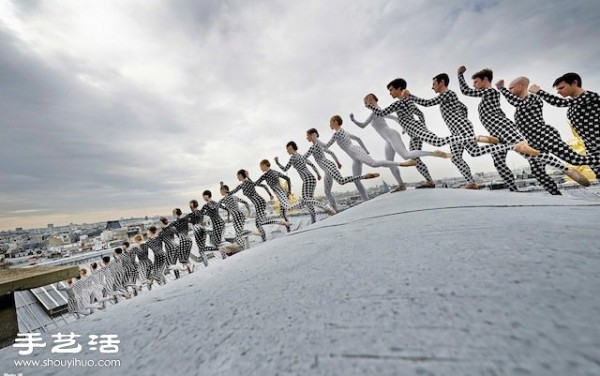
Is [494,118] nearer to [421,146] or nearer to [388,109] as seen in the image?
[421,146]

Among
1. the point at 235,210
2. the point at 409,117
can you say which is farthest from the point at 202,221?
the point at 409,117

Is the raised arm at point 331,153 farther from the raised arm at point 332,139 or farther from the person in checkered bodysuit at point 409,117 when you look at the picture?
the person in checkered bodysuit at point 409,117

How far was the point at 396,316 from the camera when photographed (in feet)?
2.09

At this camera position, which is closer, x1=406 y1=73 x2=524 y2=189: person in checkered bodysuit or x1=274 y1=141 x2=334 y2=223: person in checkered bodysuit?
x1=406 y1=73 x2=524 y2=189: person in checkered bodysuit

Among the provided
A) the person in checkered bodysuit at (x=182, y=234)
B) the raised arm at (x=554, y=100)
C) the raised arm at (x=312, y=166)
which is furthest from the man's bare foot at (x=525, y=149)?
the person in checkered bodysuit at (x=182, y=234)

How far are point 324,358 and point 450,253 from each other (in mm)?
734

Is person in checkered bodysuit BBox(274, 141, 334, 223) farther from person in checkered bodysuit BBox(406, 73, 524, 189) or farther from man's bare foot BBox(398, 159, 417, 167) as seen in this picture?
person in checkered bodysuit BBox(406, 73, 524, 189)

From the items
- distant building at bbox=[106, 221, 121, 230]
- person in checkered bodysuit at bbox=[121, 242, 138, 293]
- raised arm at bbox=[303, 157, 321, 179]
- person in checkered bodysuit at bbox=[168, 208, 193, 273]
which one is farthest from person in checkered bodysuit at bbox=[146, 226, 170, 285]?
distant building at bbox=[106, 221, 121, 230]

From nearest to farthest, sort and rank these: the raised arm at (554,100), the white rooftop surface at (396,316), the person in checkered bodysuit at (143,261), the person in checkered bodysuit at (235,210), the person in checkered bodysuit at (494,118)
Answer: the white rooftop surface at (396,316)
the raised arm at (554,100)
the person in checkered bodysuit at (494,118)
the person in checkered bodysuit at (235,210)
the person in checkered bodysuit at (143,261)

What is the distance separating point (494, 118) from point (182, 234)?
24.8ft

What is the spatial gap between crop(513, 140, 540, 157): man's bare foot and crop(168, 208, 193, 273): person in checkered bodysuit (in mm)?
7120

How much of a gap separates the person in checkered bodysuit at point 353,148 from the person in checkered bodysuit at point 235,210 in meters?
2.72

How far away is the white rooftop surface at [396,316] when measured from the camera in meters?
0.47

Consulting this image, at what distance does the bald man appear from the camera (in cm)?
327
